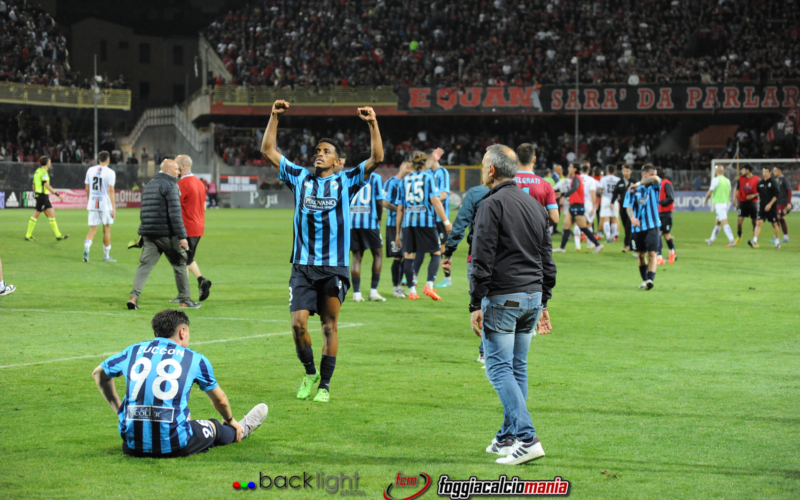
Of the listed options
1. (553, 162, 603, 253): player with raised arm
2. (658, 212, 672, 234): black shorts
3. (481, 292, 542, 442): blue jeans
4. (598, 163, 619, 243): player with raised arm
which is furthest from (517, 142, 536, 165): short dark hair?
(598, 163, 619, 243): player with raised arm

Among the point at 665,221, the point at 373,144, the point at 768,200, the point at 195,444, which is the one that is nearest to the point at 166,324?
the point at 195,444

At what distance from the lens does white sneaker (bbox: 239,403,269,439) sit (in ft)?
18.5

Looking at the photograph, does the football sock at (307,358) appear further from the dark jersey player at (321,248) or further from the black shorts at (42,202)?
the black shorts at (42,202)

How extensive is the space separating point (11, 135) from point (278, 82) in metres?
18.0

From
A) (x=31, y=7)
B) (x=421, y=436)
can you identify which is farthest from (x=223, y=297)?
(x=31, y=7)

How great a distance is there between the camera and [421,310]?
12.2 meters

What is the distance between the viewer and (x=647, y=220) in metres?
14.2

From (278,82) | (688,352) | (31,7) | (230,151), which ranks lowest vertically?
(688,352)

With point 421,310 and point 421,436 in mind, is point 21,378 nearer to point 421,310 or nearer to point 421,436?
point 421,436

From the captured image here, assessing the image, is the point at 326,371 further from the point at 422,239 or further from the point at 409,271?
the point at 409,271

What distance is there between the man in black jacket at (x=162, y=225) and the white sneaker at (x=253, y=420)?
620cm

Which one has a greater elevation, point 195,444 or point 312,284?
point 312,284

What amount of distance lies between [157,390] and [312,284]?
2.09 metres

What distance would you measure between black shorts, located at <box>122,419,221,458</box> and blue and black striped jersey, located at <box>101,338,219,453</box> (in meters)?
0.04
